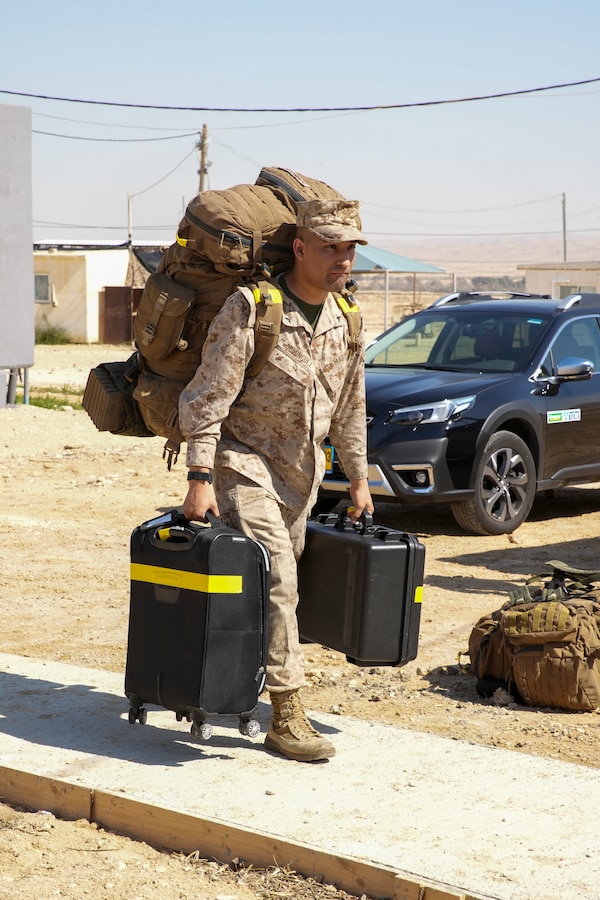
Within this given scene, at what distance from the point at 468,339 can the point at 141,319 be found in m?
6.47

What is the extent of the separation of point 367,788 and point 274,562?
2.78ft

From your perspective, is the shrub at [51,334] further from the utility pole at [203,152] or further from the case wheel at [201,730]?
the case wheel at [201,730]

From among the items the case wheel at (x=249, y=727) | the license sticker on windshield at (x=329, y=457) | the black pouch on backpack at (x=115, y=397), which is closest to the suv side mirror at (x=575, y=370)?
the license sticker on windshield at (x=329, y=457)

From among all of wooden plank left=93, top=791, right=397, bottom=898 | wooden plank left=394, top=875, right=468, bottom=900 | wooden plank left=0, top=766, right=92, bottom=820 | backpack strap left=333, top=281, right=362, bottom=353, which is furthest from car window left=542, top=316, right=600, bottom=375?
wooden plank left=394, top=875, right=468, bottom=900

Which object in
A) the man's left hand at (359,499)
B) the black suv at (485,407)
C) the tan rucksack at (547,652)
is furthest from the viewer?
the black suv at (485,407)

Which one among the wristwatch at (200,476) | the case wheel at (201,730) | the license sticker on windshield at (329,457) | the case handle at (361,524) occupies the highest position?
the wristwatch at (200,476)

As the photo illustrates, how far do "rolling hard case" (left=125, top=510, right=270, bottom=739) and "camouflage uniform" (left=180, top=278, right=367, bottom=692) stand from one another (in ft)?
0.42

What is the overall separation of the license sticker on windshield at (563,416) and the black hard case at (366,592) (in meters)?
5.64

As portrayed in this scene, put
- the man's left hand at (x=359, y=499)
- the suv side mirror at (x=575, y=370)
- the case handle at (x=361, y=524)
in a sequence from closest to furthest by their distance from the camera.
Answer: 1. the case handle at (x=361, y=524)
2. the man's left hand at (x=359, y=499)
3. the suv side mirror at (x=575, y=370)

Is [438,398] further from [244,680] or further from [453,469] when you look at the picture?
[244,680]

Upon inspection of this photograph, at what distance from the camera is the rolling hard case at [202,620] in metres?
4.43

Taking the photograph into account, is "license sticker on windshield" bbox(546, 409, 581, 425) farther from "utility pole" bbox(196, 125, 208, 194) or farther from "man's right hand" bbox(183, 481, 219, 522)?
"utility pole" bbox(196, 125, 208, 194)

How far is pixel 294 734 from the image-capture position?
467 cm

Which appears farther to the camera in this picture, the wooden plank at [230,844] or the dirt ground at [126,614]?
the dirt ground at [126,614]
